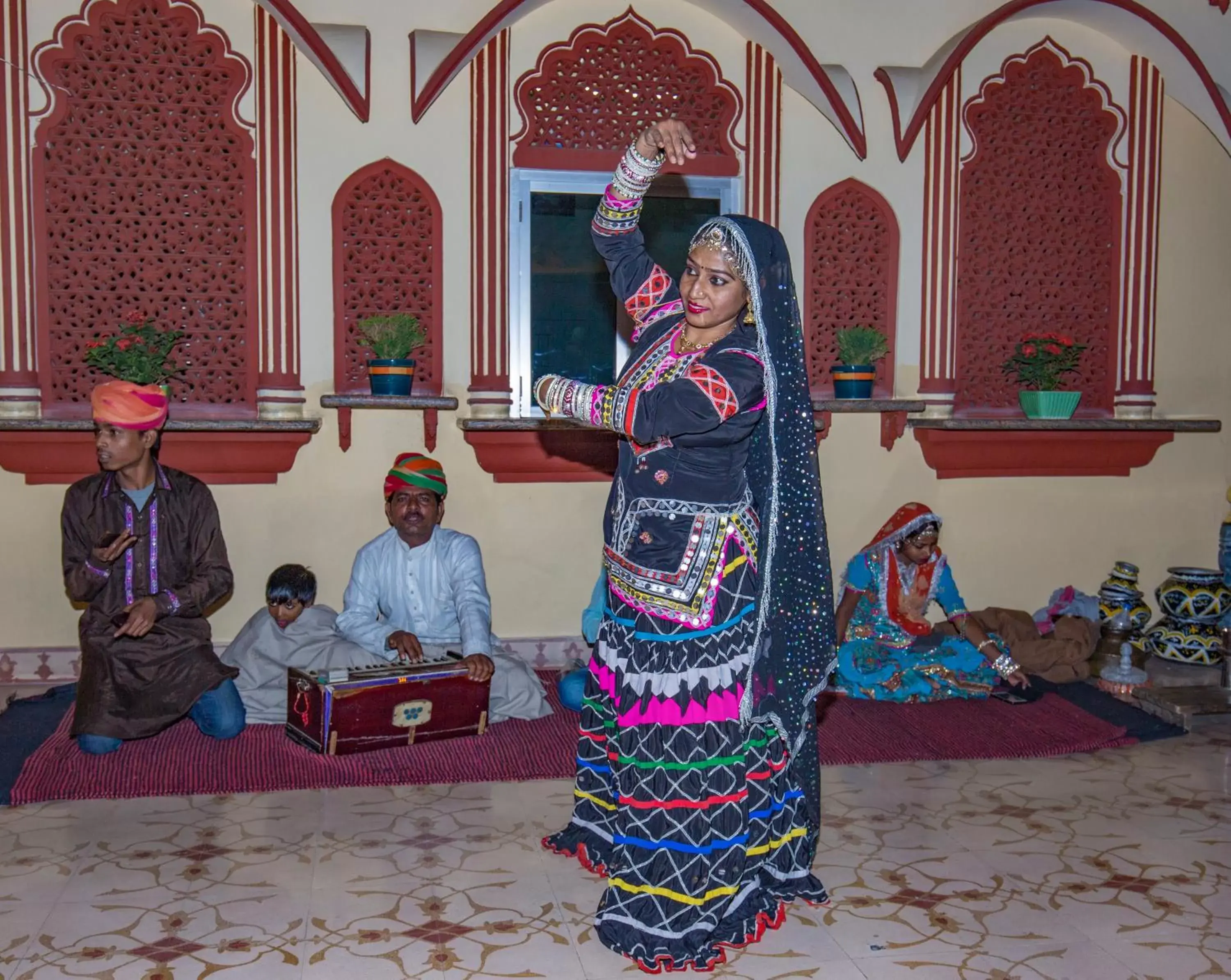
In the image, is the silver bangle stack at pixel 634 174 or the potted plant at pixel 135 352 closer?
the silver bangle stack at pixel 634 174

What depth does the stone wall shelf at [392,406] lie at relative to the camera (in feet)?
17.0

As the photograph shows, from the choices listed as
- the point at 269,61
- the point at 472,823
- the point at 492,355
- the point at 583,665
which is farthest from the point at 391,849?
the point at 269,61

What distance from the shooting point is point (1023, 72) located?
19.4 ft

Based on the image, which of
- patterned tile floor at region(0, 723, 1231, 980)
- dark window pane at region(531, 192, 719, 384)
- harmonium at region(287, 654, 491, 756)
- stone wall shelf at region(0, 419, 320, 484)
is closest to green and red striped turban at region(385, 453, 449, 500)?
stone wall shelf at region(0, 419, 320, 484)

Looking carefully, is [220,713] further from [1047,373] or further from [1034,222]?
[1034,222]

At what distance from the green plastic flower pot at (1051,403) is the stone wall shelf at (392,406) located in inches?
111

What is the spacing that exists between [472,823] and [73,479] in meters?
2.61

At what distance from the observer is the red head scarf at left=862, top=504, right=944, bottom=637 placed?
5.41 metres

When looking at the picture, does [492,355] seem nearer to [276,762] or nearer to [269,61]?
[269,61]

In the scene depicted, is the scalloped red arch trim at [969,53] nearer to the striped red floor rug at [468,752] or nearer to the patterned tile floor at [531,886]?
the striped red floor rug at [468,752]

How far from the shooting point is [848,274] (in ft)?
19.1

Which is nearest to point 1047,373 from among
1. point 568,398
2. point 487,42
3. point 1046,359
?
point 1046,359

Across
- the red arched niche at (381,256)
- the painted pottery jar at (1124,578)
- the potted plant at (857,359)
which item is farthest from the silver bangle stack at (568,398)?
the painted pottery jar at (1124,578)

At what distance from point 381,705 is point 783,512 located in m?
2.06
